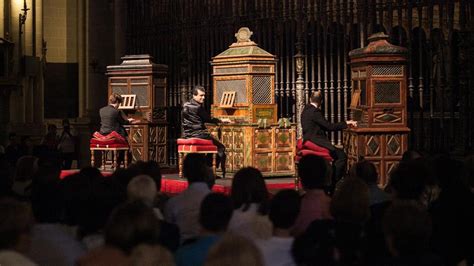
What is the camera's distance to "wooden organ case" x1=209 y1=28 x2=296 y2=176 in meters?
14.9

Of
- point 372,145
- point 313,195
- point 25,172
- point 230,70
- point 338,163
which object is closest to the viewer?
point 313,195

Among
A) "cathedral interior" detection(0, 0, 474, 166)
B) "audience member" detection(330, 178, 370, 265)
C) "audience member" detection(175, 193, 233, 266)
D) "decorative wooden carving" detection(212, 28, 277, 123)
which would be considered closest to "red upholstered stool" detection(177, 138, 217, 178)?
"decorative wooden carving" detection(212, 28, 277, 123)

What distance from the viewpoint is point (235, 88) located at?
15.4m

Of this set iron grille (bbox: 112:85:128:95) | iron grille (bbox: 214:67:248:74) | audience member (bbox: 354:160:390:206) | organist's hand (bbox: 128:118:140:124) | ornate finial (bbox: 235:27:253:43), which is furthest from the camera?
iron grille (bbox: 112:85:128:95)

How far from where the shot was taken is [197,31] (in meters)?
18.7

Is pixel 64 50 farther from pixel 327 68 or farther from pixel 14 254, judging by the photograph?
pixel 14 254

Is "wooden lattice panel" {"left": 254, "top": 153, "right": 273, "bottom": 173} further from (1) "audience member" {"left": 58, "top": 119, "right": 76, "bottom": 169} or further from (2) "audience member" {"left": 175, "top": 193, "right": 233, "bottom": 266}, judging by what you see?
(2) "audience member" {"left": 175, "top": 193, "right": 233, "bottom": 266}

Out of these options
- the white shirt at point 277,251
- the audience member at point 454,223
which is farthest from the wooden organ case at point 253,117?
the white shirt at point 277,251

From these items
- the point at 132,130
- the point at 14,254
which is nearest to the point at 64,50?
the point at 132,130

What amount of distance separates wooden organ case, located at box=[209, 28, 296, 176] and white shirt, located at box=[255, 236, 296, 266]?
975cm

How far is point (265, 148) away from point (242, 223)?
9.26 metres

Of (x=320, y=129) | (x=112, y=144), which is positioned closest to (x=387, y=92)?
(x=320, y=129)

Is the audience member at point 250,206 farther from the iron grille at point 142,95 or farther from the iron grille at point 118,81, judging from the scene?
the iron grille at point 118,81

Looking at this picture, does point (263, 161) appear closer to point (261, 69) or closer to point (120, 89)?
point (261, 69)
